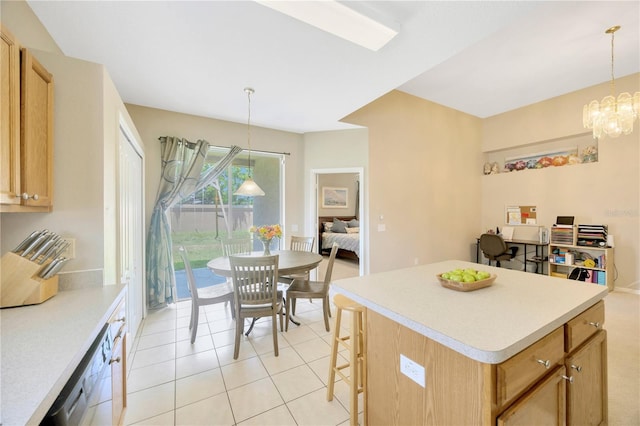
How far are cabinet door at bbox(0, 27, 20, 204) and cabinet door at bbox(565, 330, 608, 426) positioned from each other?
259 centimetres

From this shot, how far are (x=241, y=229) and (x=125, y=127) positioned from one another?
237 cm

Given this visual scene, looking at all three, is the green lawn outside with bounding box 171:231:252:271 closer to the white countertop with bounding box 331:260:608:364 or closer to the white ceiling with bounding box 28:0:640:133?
the white ceiling with bounding box 28:0:640:133

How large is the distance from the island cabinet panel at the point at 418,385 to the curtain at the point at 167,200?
3.16 metres

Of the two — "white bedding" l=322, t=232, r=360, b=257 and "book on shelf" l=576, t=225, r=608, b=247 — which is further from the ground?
"book on shelf" l=576, t=225, r=608, b=247

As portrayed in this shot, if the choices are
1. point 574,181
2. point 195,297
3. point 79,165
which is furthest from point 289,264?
point 574,181

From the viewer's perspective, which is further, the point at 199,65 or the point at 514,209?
the point at 514,209

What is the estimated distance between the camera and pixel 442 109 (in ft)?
16.7

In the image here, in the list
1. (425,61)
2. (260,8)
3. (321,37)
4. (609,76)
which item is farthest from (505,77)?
(260,8)

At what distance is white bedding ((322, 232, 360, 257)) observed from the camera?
19.7 ft

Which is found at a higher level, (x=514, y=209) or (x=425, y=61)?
(x=425, y=61)

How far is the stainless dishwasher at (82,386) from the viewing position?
0.70 meters

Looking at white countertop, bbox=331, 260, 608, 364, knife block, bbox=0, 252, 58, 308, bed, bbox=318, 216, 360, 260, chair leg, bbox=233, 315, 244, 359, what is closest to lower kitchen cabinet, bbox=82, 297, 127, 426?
knife block, bbox=0, 252, 58, 308

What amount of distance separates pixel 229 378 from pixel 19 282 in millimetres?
1494

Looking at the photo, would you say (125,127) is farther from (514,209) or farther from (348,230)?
(514,209)
